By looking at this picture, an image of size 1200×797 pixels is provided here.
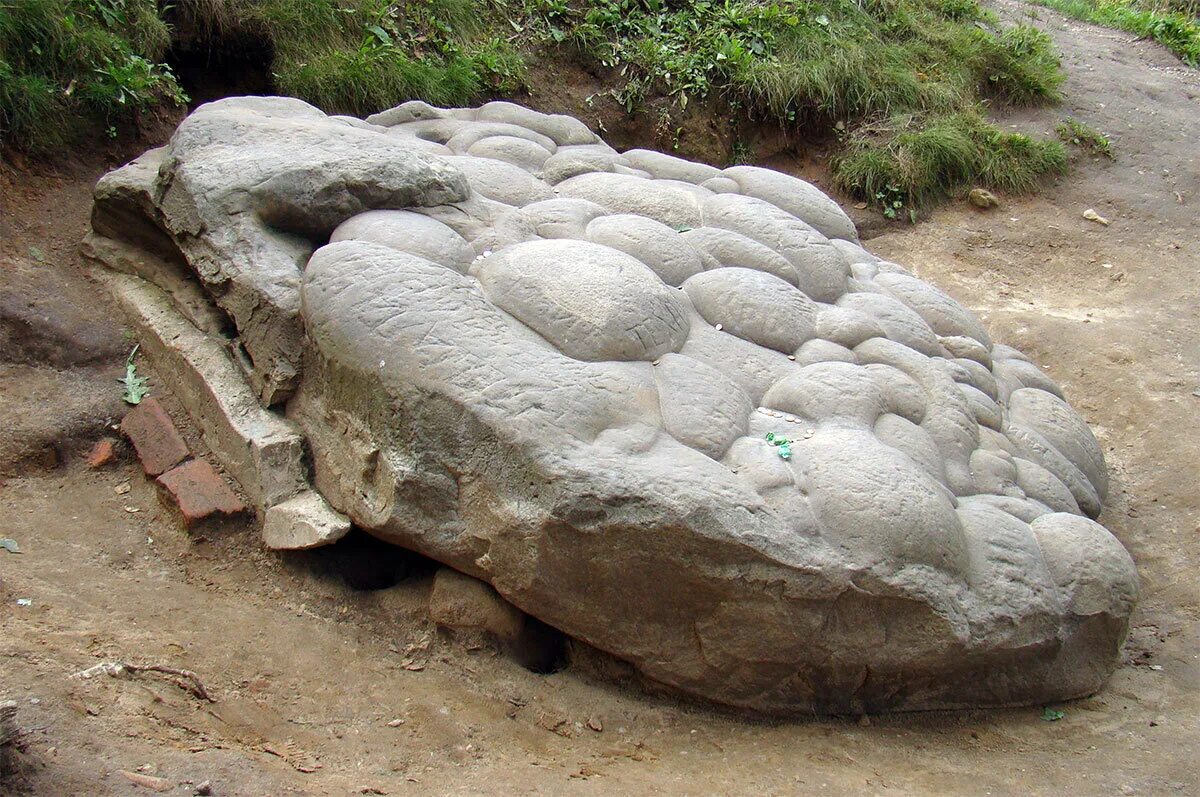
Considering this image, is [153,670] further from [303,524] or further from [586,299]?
[586,299]

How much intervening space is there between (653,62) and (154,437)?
4.16 metres

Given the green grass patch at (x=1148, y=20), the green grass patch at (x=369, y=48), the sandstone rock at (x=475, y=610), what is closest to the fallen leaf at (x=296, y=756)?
the sandstone rock at (x=475, y=610)

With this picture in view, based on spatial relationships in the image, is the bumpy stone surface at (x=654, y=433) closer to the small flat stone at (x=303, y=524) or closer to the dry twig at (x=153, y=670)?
the small flat stone at (x=303, y=524)

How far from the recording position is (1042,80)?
7.27 metres

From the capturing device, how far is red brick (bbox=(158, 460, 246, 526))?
320 centimetres

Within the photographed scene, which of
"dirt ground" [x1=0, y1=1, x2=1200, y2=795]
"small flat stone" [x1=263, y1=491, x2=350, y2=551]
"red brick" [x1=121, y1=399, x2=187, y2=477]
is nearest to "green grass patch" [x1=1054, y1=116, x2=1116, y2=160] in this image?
"dirt ground" [x1=0, y1=1, x2=1200, y2=795]

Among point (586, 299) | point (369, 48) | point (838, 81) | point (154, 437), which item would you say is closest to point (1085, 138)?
point (838, 81)

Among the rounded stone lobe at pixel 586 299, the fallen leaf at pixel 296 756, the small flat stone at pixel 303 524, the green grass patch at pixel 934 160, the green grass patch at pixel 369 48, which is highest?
the rounded stone lobe at pixel 586 299

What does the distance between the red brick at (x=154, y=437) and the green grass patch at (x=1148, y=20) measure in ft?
26.9

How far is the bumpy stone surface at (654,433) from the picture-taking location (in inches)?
106

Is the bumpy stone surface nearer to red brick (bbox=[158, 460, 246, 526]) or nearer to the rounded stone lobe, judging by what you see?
the rounded stone lobe

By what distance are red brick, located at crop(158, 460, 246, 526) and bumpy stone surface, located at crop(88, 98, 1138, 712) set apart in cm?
32

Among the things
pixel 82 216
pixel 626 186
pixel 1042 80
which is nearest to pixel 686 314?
pixel 626 186

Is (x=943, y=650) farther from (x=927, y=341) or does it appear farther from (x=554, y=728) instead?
(x=927, y=341)
